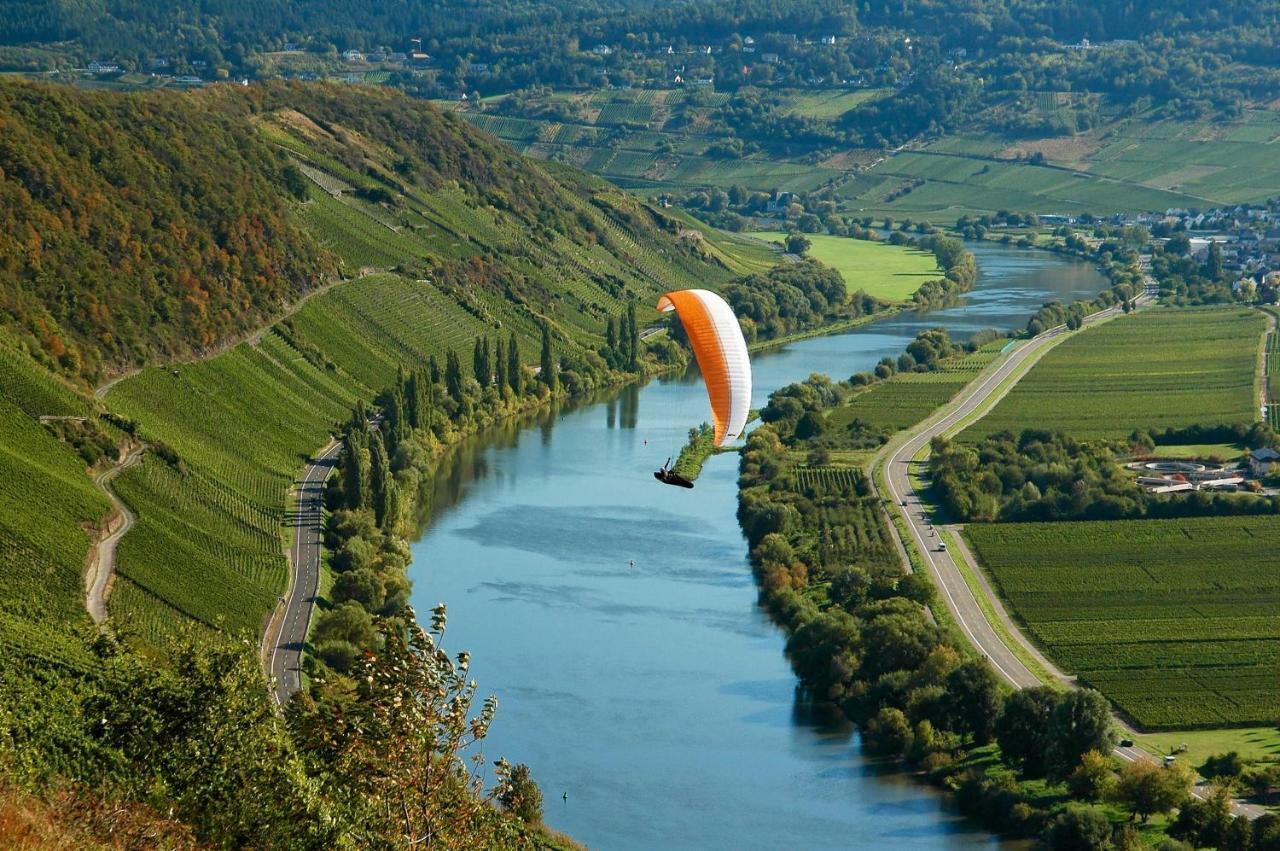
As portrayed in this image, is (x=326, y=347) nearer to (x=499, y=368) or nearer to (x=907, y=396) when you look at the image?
(x=499, y=368)

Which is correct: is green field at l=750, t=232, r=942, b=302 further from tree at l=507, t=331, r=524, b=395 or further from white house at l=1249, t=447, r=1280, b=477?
white house at l=1249, t=447, r=1280, b=477

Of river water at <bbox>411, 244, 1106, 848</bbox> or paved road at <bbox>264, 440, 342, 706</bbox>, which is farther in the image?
paved road at <bbox>264, 440, 342, 706</bbox>

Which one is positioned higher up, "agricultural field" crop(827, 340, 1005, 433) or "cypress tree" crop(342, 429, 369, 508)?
"cypress tree" crop(342, 429, 369, 508)

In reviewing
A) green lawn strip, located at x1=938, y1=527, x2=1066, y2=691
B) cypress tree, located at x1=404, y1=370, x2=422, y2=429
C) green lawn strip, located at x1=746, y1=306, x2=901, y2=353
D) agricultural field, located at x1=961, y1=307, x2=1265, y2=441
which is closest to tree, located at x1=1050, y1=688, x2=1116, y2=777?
green lawn strip, located at x1=938, y1=527, x2=1066, y2=691

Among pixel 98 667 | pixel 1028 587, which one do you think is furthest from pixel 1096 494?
pixel 98 667

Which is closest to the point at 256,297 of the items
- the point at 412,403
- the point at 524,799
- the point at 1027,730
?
the point at 412,403
